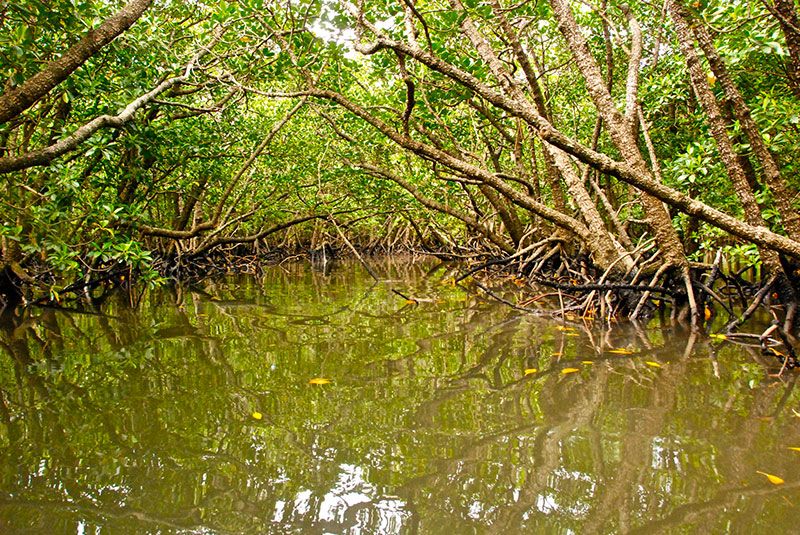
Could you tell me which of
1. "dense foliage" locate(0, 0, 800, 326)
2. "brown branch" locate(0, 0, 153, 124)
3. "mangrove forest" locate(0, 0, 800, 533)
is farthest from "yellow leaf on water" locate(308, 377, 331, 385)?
"brown branch" locate(0, 0, 153, 124)

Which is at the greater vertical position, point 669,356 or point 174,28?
point 174,28

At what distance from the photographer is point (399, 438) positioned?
194 cm

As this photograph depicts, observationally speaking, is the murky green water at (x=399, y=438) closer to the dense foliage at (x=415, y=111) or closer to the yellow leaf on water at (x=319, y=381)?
the yellow leaf on water at (x=319, y=381)

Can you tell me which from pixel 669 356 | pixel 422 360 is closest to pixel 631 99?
pixel 669 356

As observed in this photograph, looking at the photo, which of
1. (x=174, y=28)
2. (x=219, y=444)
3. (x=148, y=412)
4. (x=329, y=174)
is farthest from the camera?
(x=329, y=174)

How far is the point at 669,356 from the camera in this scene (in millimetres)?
3146

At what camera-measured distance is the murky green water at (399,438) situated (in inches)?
56.5

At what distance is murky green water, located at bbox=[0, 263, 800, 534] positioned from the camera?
143 cm

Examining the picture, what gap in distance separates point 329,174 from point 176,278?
399 cm

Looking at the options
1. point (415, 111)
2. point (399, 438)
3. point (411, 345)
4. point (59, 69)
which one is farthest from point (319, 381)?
point (415, 111)

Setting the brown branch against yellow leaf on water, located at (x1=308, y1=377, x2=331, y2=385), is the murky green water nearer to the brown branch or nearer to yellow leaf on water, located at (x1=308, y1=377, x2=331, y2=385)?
yellow leaf on water, located at (x1=308, y1=377, x2=331, y2=385)

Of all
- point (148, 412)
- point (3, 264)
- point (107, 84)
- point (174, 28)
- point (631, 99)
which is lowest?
point (148, 412)

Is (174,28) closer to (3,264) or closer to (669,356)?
(3,264)

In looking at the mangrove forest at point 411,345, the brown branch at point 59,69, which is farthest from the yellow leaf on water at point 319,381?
the brown branch at point 59,69
